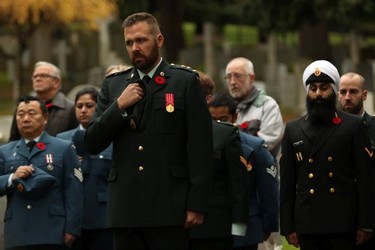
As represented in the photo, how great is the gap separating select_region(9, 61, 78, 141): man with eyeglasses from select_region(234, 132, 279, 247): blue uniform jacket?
112 inches

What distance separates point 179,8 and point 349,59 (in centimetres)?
730

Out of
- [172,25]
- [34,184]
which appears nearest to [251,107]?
[34,184]

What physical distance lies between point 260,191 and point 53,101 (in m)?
3.26

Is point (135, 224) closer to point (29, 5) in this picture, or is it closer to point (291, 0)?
point (291, 0)

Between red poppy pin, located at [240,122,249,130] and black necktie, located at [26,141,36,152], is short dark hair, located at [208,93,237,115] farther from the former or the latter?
red poppy pin, located at [240,122,249,130]

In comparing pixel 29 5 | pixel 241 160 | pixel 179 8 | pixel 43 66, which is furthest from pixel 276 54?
pixel 241 160

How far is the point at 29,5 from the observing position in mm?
44562

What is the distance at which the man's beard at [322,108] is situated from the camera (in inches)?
421

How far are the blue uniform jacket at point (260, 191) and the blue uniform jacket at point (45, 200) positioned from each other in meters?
1.48

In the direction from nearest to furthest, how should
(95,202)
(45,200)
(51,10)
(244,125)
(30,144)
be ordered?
(45,200) < (30,144) < (95,202) < (244,125) < (51,10)

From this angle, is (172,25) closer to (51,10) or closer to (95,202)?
(51,10)

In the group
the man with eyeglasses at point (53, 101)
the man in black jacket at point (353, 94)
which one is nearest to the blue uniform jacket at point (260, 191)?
the man in black jacket at point (353, 94)

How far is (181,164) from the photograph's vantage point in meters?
9.31

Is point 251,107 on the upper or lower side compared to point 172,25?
lower
